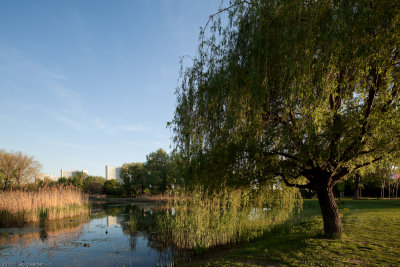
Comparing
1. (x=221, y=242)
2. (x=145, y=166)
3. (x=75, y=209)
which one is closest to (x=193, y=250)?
(x=221, y=242)

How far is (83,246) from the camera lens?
1116 cm

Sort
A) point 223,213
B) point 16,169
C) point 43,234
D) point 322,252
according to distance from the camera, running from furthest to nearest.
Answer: point 16,169, point 43,234, point 223,213, point 322,252

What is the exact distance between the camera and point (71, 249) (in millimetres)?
10664

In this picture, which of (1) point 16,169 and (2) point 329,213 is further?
(1) point 16,169

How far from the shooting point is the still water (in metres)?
9.19

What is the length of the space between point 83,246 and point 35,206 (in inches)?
374

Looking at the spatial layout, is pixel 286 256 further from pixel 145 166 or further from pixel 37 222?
pixel 145 166

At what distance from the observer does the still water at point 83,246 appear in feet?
30.1

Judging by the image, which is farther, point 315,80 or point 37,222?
point 37,222

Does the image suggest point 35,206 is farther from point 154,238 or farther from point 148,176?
point 148,176

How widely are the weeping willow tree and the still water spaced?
448cm

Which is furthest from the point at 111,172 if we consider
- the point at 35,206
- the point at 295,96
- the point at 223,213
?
the point at 295,96

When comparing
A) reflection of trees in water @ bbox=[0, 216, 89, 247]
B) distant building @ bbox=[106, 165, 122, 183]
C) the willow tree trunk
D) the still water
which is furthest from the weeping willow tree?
distant building @ bbox=[106, 165, 122, 183]

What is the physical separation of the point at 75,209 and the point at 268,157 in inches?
744
